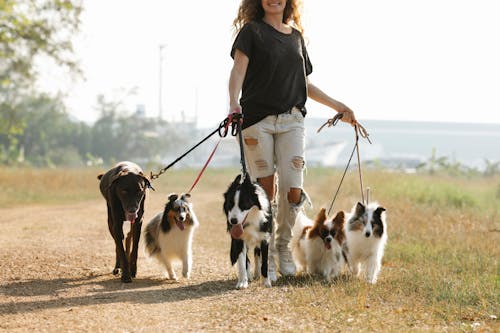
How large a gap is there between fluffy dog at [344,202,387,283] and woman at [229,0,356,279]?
2.61ft

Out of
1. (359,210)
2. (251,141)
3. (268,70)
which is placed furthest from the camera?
(359,210)

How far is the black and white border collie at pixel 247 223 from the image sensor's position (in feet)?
22.8

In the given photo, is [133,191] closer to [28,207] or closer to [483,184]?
[28,207]

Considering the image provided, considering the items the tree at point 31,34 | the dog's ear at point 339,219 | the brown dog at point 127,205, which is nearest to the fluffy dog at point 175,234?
the brown dog at point 127,205

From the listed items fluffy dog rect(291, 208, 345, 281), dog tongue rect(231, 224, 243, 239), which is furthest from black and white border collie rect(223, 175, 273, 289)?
fluffy dog rect(291, 208, 345, 281)

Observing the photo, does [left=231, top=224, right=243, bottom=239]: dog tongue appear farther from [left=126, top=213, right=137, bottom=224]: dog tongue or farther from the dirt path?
[left=126, top=213, right=137, bottom=224]: dog tongue

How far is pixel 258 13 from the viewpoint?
7562 millimetres

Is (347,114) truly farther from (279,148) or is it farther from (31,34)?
(31,34)

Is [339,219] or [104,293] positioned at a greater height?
[339,219]

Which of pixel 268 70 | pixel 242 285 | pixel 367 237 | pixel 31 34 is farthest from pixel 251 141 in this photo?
pixel 31 34

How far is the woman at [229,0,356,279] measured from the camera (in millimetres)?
7301

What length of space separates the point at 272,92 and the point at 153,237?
2.16m

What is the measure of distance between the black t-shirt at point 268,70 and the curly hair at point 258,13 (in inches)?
6.7

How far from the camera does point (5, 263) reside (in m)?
8.81
